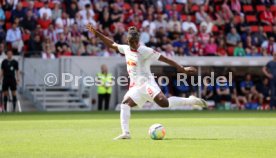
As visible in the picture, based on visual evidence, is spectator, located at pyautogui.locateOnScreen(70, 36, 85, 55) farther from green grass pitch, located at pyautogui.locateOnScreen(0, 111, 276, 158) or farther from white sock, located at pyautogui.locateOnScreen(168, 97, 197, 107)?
white sock, located at pyautogui.locateOnScreen(168, 97, 197, 107)

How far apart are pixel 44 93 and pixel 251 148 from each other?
2104 cm

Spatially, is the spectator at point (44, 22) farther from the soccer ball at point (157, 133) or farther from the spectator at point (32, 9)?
the soccer ball at point (157, 133)

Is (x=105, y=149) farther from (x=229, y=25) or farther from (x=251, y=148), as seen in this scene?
(x=229, y=25)

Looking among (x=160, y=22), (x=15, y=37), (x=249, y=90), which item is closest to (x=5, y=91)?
(x=15, y=37)

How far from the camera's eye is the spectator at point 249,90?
37344 millimetres

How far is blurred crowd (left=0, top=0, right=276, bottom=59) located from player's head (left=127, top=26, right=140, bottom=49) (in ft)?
57.9

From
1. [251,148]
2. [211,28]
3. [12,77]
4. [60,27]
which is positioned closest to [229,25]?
[211,28]

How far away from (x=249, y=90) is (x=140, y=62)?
21.5 meters

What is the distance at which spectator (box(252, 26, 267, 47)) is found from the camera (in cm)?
3981

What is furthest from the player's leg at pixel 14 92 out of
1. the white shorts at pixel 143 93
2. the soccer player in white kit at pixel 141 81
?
the white shorts at pixel 143 93

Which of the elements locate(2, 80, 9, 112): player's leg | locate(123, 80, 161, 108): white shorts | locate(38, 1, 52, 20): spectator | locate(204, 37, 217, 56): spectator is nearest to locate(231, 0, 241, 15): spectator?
locate(204, 37, 217, 56): spectator

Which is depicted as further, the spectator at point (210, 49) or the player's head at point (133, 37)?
the spectator at point (210, 49)

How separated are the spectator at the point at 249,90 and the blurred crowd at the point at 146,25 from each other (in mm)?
1437

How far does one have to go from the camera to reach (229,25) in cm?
4003
